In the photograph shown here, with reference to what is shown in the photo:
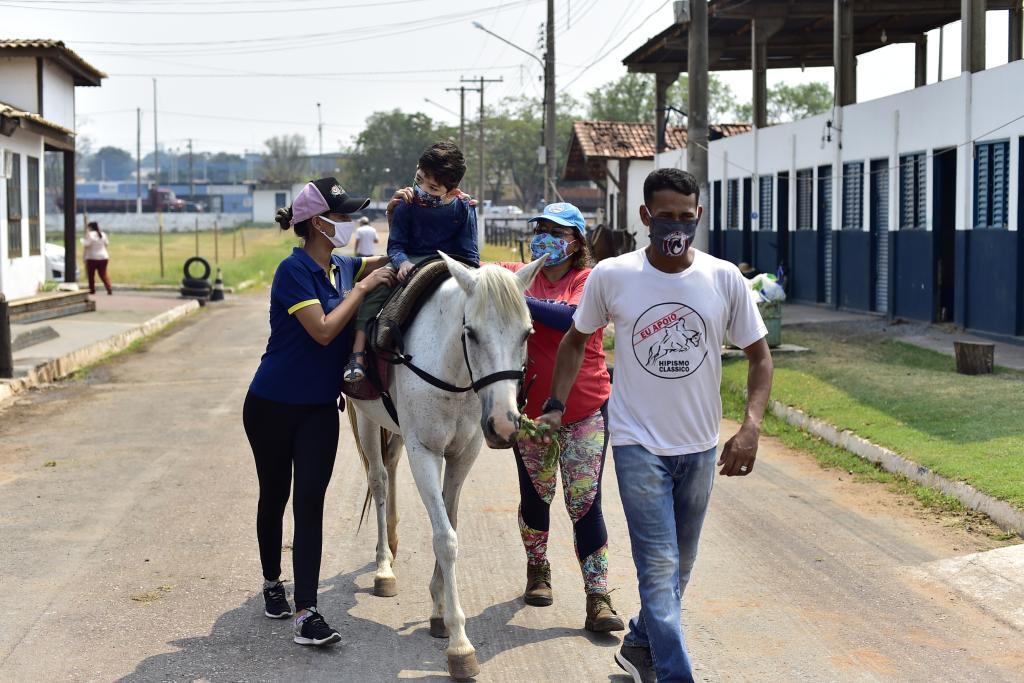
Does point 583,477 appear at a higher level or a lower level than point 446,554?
higher

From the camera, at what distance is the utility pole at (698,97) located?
56.6 ft

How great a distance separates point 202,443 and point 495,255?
38752 millimetres

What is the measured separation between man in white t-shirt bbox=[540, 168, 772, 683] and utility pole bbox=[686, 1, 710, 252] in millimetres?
12690

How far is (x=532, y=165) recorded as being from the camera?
379 feet

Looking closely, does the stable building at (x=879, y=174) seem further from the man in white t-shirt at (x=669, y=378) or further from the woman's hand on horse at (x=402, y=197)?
the man in white t-shirt at (x=669, y=378)

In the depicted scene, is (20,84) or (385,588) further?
(20,84)

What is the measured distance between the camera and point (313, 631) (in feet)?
18.1

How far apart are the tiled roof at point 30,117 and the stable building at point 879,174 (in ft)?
37.2

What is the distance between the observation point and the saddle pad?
18.7ft

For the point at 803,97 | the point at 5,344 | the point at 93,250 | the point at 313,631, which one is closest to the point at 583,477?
the point at 313,631

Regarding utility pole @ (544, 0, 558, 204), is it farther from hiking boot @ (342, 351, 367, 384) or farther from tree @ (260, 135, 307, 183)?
tree @ (260, 135, 307, 183)

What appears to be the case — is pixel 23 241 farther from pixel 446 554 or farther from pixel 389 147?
pixel 389 147

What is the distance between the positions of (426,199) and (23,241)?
19.1 m

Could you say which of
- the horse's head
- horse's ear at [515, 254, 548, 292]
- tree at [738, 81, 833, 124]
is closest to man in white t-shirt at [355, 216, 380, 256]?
horse's ear at [515, 254, 548, 292]
